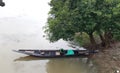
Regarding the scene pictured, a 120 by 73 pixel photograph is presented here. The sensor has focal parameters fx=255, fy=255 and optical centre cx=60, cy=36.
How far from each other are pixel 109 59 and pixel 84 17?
3418mm

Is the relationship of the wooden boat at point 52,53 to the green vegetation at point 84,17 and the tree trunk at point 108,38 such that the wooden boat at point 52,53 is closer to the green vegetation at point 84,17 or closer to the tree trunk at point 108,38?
the tree trunk at point 108,38

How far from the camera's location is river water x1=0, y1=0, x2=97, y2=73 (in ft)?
56.9

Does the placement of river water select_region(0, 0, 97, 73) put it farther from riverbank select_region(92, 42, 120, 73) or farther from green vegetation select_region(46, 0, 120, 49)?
green vegetation select_region(46, 0, 120, 49)

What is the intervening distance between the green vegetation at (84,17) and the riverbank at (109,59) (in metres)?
1.34

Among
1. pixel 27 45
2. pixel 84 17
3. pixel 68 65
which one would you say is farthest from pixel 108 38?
pixel 27 45

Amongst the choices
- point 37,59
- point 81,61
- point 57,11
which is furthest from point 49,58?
point 57,11

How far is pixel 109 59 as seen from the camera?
17.3 m

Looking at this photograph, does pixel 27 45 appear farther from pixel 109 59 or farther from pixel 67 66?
pixel 109 59

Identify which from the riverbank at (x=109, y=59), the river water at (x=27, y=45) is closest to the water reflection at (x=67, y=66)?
the river water at (x=27, y=45)

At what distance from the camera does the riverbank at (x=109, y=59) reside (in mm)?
16178

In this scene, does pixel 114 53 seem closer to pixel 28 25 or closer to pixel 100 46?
pixel 100 46

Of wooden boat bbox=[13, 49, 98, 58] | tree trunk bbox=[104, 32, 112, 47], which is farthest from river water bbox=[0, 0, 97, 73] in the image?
tree trunk bbox=[104, 32, 112, 47]

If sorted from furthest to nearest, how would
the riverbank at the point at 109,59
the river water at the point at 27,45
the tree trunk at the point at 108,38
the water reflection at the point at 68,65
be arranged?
the tree trunk at the point at 108,38 → the river water at the point at 27,45 → the water reflection at the point at 68,65 → the riverbank at the point at 109,59

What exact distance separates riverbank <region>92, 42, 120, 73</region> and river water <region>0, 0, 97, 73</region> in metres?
0.55
